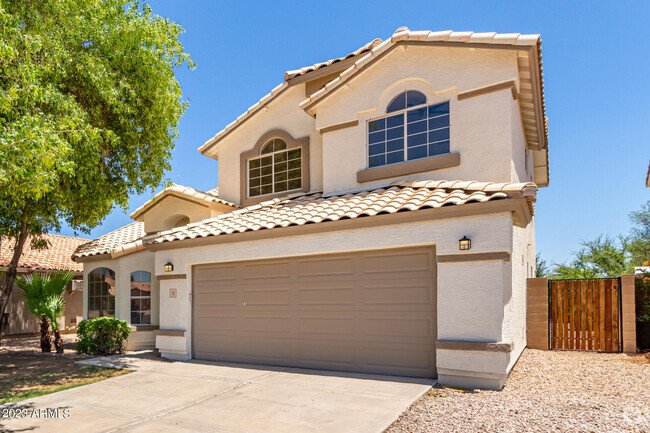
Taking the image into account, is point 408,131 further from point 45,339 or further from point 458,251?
point 45,339

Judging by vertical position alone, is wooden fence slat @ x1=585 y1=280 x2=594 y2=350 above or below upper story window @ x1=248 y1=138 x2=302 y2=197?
below

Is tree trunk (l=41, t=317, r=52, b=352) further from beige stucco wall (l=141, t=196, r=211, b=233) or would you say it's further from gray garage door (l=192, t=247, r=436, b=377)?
gray garage door (l=192, t=247, r=436, b=377)

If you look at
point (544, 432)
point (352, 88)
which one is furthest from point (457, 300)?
point (352, 88)

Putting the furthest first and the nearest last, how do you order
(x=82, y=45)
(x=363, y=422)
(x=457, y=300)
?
(x=82, y=45) < (x=457, y=300) < (x=363, y=422)

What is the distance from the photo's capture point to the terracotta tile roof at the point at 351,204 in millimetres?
8227

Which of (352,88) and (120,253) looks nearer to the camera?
(352,88)

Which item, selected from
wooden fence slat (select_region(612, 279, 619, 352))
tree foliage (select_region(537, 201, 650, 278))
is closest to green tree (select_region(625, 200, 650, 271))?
tree foliage (select_region(537, 201, 650, 278))

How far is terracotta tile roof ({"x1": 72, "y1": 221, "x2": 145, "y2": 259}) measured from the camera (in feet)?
47.3

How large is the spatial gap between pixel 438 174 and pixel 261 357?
19.5ft

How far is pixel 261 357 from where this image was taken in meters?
10.4

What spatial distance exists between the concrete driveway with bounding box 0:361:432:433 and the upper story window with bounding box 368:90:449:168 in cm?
536

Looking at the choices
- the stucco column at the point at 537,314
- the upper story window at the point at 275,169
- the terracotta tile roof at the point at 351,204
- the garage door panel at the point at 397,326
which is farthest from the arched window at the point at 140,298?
the stucco column at the point at 537,314

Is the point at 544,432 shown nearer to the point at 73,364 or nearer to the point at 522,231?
the point at 522,231

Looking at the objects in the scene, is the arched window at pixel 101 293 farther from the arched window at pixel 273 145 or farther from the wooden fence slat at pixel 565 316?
the wooden fence slat at pixel 565 316
